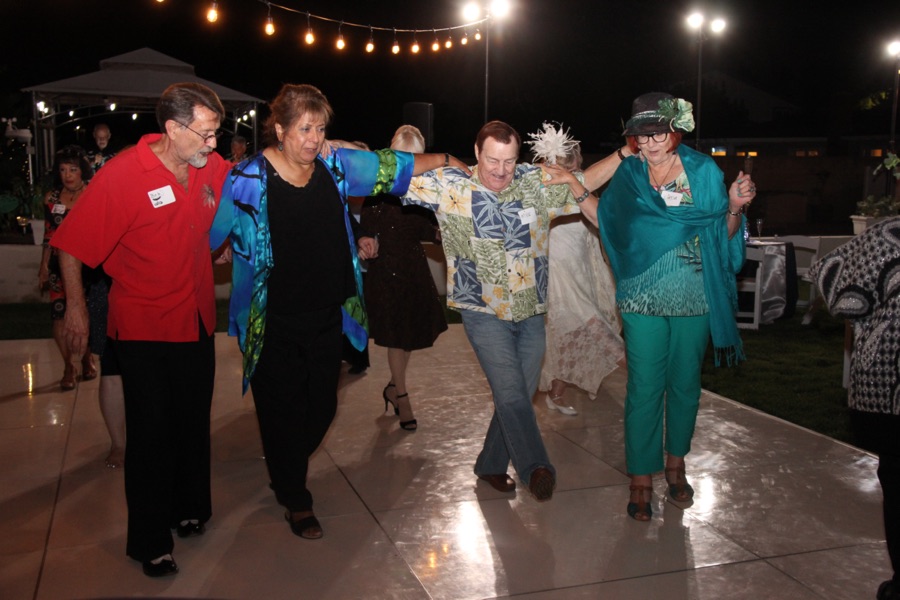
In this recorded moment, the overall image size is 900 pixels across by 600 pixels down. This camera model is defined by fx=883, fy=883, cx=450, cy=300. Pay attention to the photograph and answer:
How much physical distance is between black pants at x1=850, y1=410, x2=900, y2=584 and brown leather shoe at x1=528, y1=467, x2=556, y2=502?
145 centimetres

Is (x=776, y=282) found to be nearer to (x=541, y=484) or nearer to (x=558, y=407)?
(x=558, y=407)

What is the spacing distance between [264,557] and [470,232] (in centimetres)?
176

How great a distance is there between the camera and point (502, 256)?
4270 mm

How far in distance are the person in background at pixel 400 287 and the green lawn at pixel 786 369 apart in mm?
2671

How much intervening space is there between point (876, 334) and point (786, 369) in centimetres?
520

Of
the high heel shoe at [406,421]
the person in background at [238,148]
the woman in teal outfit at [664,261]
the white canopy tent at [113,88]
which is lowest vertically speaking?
the high heel shoe at [406,421]

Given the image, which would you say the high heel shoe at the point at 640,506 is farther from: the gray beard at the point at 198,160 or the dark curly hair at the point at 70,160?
the dark curly hair at the point at 70,160

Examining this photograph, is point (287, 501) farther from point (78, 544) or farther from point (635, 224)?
point (635, 224)

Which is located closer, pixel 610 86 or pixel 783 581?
pixel 783 581

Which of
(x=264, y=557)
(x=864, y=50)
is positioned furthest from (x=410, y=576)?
(x=864, y=50)

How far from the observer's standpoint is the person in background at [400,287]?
5824 millimetres

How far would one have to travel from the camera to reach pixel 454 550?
3.90 meters

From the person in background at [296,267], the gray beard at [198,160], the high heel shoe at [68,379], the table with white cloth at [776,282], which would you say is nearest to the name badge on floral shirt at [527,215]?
the person in background at [296,267]

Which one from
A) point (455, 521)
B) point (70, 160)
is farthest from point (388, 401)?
point (70, 160)
